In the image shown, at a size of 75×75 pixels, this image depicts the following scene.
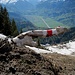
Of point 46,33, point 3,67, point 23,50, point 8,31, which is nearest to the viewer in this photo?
point 3,67

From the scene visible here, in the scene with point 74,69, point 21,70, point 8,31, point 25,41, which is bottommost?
point 8,31

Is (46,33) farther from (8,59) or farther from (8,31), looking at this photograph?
(8,31)

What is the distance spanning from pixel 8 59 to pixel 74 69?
12.2 ft

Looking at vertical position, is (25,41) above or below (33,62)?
above

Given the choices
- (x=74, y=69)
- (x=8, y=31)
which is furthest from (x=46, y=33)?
(x=8, y=31)

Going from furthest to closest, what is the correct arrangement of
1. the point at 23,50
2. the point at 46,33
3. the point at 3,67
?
1. the point at 23,50
2. the point at 46,33
3. the point at 3,67

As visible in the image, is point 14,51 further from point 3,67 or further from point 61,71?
point 61,71

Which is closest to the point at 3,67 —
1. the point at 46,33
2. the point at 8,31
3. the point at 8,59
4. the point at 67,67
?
the point at 8,59

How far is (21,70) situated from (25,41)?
163 centimetres

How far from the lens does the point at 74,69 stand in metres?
13.2

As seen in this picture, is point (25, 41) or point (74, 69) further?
point (74, 69)

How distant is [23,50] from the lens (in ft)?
41.3

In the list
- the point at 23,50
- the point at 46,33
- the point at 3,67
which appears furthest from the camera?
the point at 23,50

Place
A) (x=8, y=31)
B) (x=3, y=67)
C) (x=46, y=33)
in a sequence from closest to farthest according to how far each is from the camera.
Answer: (x=3, y=67) → (x=46, y=33) → (x=8, y=31)
